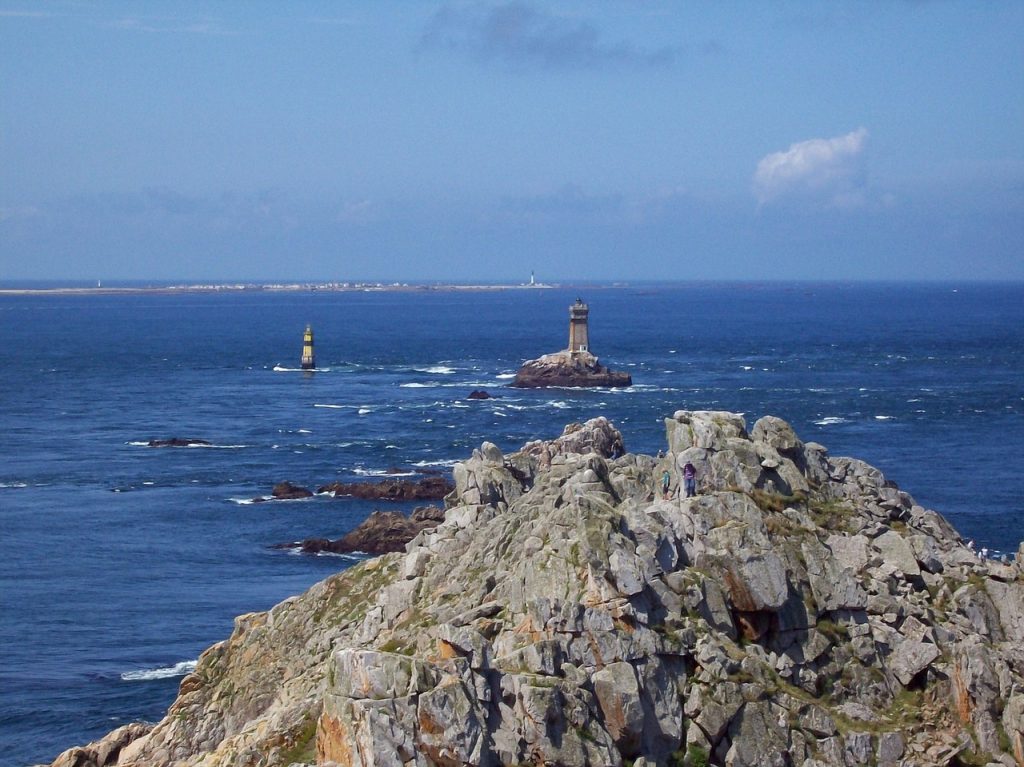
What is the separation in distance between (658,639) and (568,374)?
119 m

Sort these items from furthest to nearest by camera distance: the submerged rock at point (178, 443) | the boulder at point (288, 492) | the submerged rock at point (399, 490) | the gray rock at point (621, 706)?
the submerged rock at point (178, 443) < the boulder at point (288, 492) < the submerged rock at point (399, 490) < the gray rock at point (621, 706)

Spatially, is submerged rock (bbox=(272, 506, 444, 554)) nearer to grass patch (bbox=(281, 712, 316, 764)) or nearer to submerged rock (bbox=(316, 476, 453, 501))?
submerged rock (bbox=(316, 476, 453, 501))

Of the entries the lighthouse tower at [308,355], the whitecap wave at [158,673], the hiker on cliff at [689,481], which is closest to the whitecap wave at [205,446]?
the whitecap wave at [158,673]

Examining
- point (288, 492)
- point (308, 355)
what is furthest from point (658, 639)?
point (308, 355)

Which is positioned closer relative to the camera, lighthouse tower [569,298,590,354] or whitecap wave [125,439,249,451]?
whitecap wave [125,439,249,451]

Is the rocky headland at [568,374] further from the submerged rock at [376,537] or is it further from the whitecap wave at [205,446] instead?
the submerged rock at [376,537]

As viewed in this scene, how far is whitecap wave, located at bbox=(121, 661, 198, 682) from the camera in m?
51.0

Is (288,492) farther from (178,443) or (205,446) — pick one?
(178,443)

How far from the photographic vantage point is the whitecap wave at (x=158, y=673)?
167 ft

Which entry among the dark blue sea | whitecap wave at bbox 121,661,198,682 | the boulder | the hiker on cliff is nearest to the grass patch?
the hiker on cliff

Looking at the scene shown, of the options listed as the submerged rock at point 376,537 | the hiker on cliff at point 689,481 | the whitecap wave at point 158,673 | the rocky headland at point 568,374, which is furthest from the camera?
the rocky headland at point 568,374

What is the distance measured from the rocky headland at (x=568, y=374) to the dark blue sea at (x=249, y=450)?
3.99 metres

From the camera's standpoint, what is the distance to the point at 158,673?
169 feet

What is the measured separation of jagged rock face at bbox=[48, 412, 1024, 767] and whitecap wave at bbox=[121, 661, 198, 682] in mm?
15038
